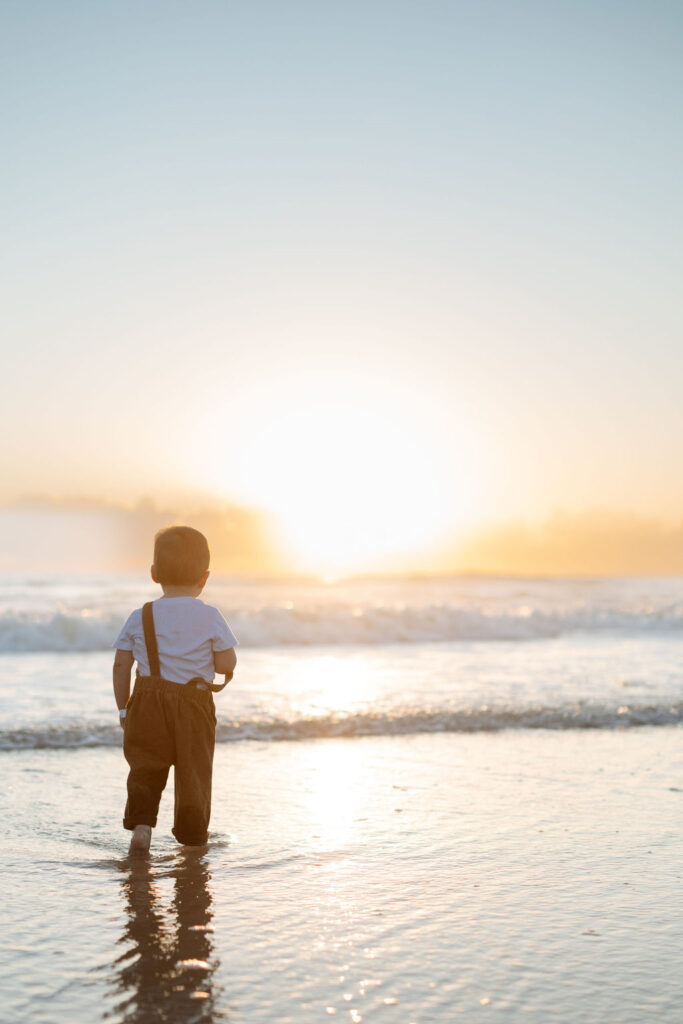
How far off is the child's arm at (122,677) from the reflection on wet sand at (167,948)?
2.38 ft

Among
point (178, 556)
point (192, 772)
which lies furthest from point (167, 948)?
point (178, 556)

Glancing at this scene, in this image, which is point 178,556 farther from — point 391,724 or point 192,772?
point 391,724

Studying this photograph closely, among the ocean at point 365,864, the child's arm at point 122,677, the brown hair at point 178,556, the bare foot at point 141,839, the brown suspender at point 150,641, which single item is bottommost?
the ocean at point 365,864

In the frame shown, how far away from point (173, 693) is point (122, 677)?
24 centimetres

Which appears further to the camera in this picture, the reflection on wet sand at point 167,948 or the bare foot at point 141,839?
the bare foot at point 141,839

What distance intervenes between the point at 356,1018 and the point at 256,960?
0.54 m

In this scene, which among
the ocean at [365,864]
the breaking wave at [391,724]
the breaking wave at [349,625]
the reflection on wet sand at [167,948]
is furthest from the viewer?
the breaking wave at [349,625]

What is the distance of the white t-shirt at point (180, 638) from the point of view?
4074mm

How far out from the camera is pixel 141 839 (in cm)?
410

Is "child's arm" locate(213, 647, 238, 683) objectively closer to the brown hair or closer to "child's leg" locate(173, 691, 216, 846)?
"child's leg" locate(173, 691, 216, 846)

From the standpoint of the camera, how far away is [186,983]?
2.75m

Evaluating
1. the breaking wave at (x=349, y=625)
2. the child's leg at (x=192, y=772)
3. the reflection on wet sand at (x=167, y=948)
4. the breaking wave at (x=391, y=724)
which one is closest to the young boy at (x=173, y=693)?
the child's leg at (x=192, y=772)

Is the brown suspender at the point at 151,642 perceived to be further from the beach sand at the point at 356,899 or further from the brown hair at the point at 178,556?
the beach sand at the point at 356,899

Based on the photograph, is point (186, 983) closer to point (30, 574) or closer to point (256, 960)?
point (256, 960)
